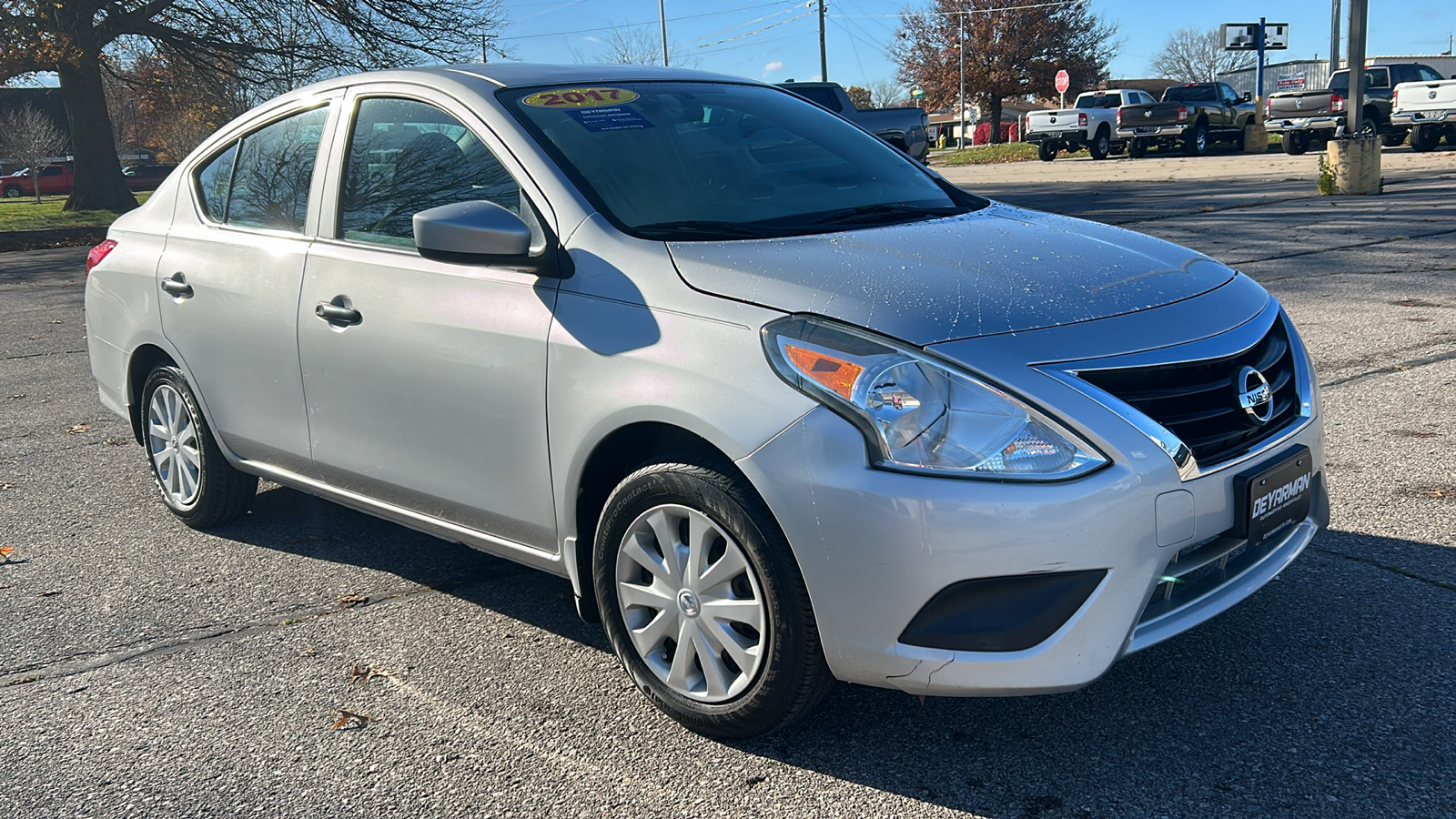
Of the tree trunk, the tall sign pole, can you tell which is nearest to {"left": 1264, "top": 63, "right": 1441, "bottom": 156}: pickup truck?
the tall sign pole

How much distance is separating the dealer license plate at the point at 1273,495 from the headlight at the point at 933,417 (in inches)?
18.0

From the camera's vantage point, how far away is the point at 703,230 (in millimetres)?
3244

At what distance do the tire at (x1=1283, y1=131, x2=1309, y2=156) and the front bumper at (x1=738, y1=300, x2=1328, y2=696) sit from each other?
27711mm

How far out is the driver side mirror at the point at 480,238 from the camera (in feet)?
10.2

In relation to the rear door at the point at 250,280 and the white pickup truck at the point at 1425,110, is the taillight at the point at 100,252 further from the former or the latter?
the white pickup truck at the point at 1425,110

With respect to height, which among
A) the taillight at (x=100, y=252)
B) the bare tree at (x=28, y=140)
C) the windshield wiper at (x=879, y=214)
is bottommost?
the taillight at (x=100, y=252)

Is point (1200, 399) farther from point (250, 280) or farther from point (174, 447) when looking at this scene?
point (174, 447)

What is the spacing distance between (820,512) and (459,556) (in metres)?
2.22

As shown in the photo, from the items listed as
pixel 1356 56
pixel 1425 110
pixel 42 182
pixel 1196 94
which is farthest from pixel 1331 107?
pixel 42 182

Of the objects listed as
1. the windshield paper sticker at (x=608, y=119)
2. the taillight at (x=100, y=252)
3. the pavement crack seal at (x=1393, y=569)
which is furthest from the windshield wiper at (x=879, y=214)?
the taillight at (x=100, y=252)

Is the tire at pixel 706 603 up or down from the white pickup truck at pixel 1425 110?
down

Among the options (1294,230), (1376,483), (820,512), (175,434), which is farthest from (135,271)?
(1294,230)

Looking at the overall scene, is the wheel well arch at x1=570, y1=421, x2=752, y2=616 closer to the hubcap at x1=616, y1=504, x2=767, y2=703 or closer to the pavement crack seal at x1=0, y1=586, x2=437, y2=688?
the hubcap at x1=616, y1=504, x2=767, y2=703

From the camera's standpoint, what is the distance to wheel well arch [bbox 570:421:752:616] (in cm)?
282
